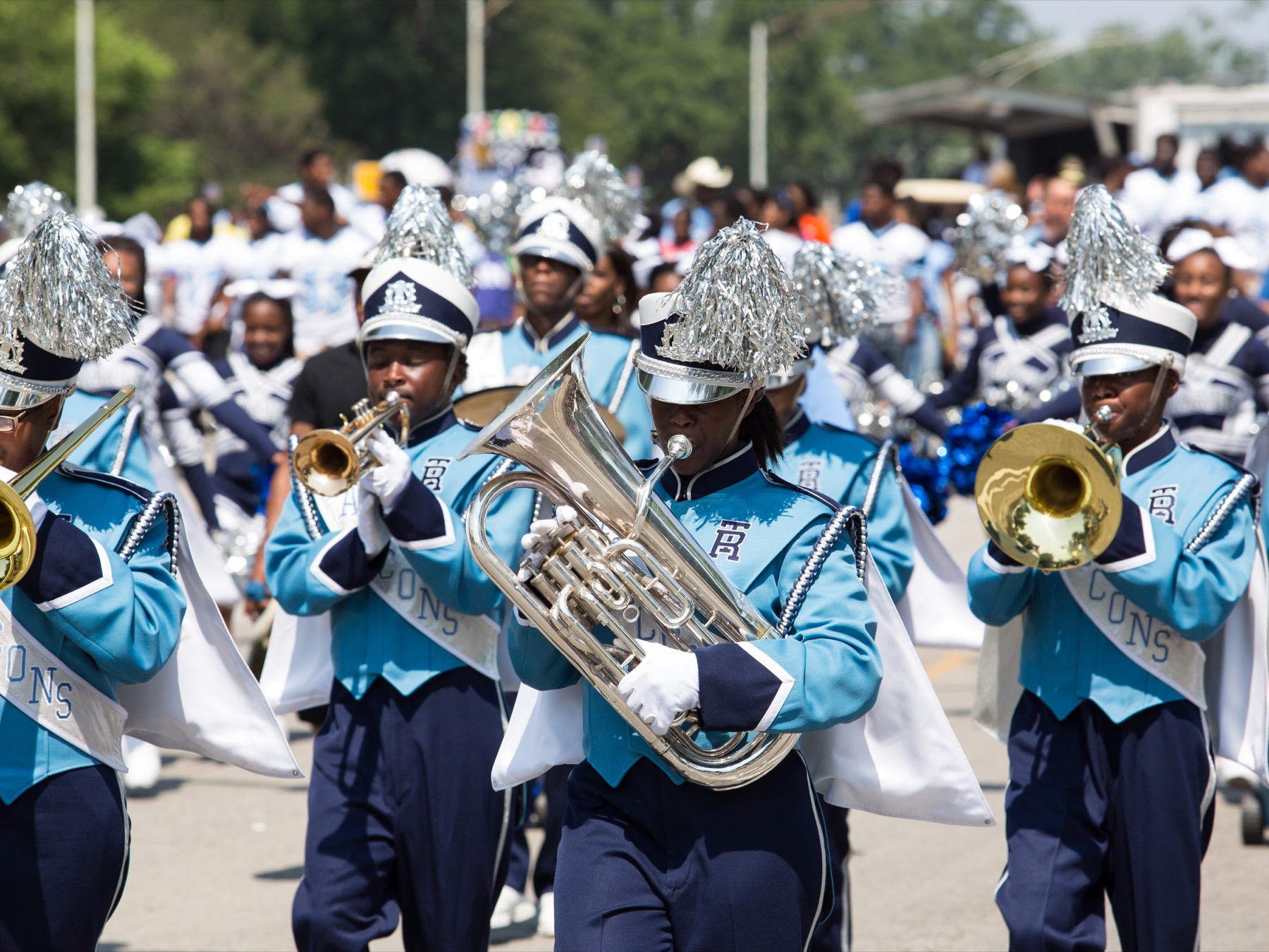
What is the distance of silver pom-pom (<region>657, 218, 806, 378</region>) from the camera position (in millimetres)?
3402

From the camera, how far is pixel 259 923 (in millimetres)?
5918

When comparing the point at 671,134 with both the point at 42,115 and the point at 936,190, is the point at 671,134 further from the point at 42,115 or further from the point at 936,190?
the point at 936,190

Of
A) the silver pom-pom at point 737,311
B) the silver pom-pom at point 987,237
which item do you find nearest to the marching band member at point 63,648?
the silver pom-pom at point 737,311

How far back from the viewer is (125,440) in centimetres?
A: 525

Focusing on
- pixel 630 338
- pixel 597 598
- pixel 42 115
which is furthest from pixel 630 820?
pixel 42 115

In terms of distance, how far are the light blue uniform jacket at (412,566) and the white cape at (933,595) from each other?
1.37 m

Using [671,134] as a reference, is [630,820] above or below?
below

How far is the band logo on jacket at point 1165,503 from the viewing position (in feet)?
13.8

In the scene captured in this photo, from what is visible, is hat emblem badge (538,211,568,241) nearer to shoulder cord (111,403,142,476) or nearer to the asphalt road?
shoulder cord (111,403,142,476)

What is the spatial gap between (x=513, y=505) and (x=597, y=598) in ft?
3.40

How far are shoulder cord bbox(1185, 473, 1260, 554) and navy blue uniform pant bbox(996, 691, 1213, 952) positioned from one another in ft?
1.19

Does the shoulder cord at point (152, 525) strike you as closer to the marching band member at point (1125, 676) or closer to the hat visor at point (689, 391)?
the hat visor at point (689, 391)

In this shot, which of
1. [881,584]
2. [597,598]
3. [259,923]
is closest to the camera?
[597,598]

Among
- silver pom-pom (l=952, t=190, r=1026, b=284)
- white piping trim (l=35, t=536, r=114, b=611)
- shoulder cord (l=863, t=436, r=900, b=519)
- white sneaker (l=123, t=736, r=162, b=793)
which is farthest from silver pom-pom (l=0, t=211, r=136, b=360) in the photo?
silver pom-pom (l=952, t=190, r=1026, b=284)
